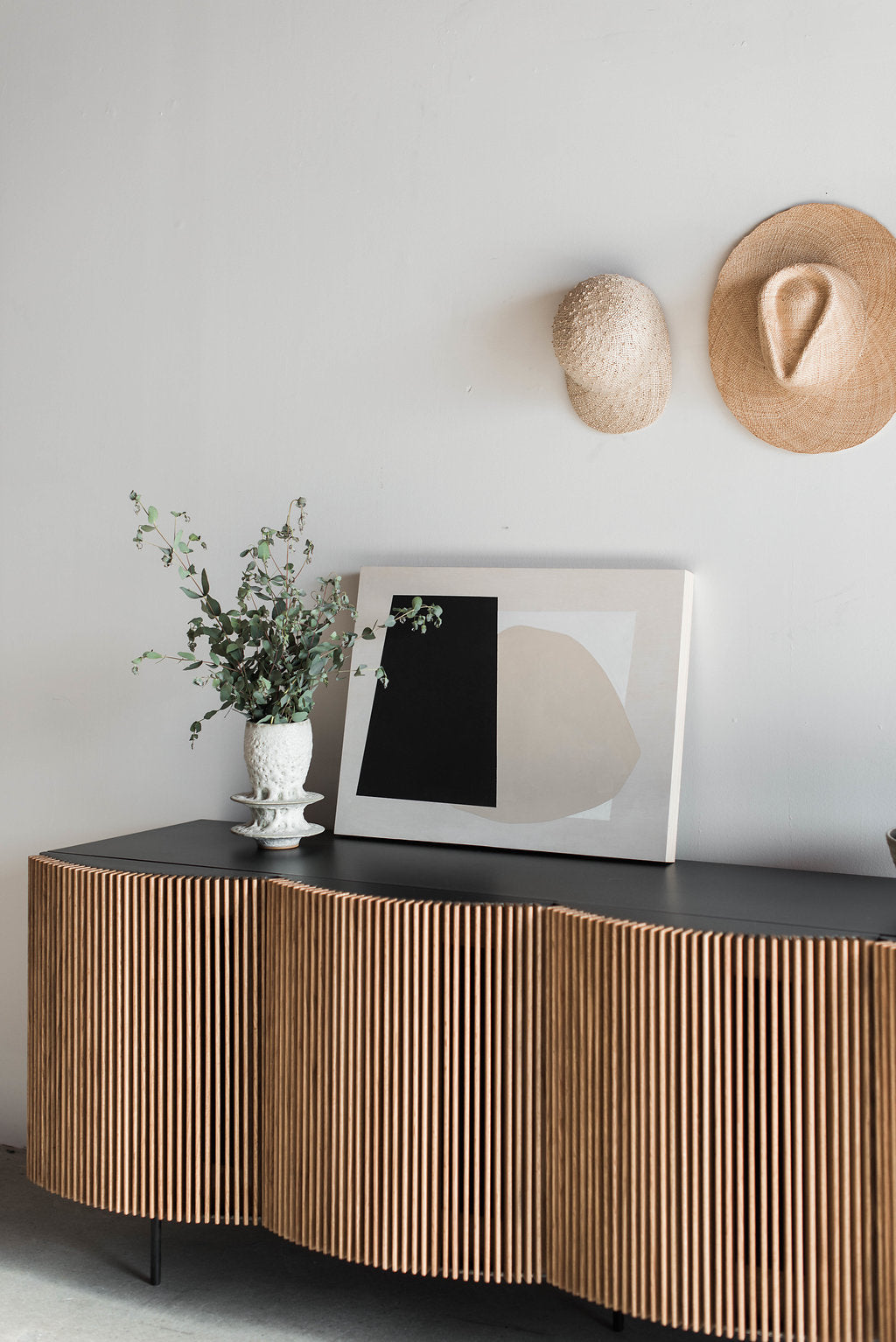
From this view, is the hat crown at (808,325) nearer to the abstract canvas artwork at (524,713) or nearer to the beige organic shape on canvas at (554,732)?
the abstract canvas artwork at (524,713)

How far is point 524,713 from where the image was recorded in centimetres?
214

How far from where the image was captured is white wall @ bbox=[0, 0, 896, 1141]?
201 cm

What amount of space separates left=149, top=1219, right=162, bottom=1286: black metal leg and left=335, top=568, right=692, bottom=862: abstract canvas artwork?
82 centimetres

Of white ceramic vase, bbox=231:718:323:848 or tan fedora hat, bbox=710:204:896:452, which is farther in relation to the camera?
white ceramic vase, bbox=231:718:323:848

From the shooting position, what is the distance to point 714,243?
2078 mm

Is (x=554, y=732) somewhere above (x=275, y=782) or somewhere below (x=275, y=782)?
above

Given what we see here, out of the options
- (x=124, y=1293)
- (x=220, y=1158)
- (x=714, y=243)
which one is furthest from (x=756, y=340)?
(x=124, y=1293)

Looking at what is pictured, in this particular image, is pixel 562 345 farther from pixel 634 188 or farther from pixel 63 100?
pixel 63 100

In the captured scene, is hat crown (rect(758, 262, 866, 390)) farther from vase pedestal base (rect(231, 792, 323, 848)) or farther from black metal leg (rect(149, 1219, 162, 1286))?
black metal leg (rect(149, 1219, 162, 1286))

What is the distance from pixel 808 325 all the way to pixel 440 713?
1.00 m

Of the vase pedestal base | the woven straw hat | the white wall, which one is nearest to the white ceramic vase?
the vase pedestal base

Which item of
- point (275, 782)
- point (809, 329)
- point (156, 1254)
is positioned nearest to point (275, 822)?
point (275, 782)

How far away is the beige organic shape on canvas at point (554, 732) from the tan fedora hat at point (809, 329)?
0.57 meters

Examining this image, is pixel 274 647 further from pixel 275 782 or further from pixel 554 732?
pixel 554 732
